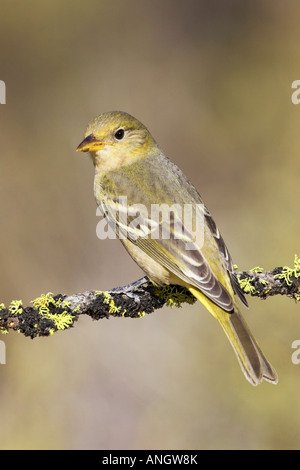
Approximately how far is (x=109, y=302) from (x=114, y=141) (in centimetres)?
147

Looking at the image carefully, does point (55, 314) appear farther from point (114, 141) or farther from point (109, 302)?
point (114, 141)

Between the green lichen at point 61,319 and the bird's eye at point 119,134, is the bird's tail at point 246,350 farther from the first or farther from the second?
the bird's eye at point 119,134

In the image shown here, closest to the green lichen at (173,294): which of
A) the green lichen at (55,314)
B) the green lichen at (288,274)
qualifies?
the green lichen at (288,274)

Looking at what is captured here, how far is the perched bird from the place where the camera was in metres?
3.88

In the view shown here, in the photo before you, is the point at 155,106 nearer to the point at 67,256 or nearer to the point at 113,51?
the point at 113,51

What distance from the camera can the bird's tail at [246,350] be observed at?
384 cm

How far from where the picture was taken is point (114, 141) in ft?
15.6

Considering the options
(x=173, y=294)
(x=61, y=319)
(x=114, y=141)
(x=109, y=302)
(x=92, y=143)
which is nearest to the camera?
(x=61, y=319)

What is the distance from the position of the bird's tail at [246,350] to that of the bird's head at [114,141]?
4.91 feet

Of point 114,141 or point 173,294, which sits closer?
point 173,294

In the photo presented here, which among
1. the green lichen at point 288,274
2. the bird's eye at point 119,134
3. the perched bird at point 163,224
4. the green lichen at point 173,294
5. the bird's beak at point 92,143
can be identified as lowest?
the green lichen at point 173,294

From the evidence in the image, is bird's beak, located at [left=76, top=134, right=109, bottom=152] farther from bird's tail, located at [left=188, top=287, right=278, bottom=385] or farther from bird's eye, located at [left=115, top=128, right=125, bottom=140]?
bird's tail, located at [left=188, top=287, right=278, bottom=385]

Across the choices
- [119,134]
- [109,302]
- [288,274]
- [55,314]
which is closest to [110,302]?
[109,302]

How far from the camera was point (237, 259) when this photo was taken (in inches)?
251
